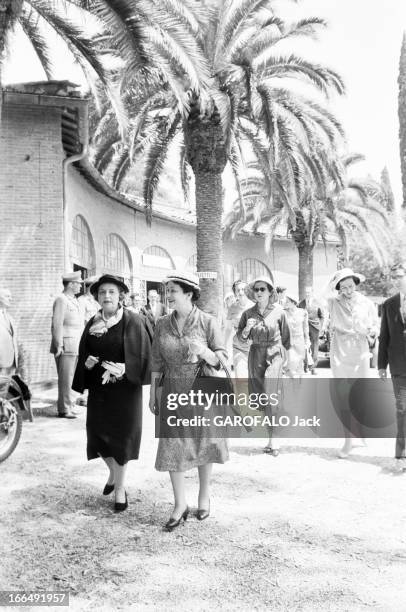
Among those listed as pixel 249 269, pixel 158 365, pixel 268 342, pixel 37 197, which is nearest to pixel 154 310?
pixel 37 197

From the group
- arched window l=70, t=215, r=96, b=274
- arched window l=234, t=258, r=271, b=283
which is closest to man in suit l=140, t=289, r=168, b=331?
arched window l=70, t=215, r=96, b=274

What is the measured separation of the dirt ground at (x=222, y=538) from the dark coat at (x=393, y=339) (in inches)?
37.8

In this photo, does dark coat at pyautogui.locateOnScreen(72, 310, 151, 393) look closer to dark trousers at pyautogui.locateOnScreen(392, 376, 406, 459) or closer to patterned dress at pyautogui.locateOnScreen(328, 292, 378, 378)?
patterned dress at pyautogui.locateOnScreen(328, 292, 378, 378)

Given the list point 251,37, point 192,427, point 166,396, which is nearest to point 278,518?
point 192,427

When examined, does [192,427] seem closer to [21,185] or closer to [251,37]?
[21,185]

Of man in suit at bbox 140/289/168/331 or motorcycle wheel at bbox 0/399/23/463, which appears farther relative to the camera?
Answer: man in suit at bbox 140/289/168/331

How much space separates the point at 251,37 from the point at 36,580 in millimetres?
11662

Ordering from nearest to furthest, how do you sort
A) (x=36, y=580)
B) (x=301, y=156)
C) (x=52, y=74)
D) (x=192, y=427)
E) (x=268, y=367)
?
(x=36, y=580)
(x=192, y=427)
(x=268, y=367)
(x=52, y=74)
(x=301, y=156)

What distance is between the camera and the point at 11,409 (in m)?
5.71

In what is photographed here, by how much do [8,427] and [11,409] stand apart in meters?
0.19

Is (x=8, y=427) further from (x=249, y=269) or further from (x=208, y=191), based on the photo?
(x=249, y=269)

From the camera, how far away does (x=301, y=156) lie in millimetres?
13898

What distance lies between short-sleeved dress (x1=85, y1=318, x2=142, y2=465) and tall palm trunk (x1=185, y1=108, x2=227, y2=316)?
853 centimetres

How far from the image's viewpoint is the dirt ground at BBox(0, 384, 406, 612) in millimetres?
3123
